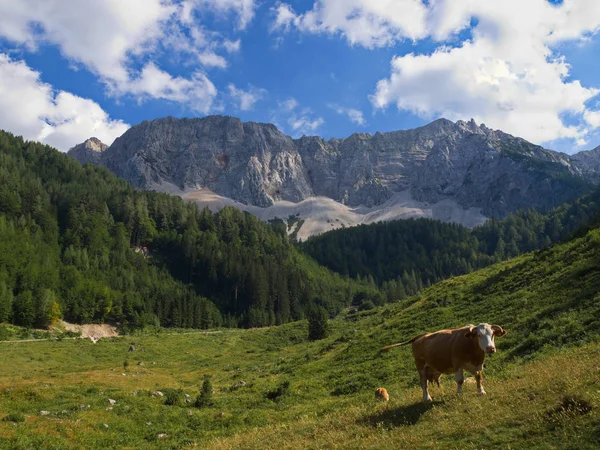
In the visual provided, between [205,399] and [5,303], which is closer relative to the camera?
[205,399]

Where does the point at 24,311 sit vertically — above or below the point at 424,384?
above

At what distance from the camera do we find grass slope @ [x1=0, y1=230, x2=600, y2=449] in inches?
434

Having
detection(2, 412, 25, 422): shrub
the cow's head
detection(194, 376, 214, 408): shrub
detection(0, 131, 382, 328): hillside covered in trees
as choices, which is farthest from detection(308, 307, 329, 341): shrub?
the cow's head

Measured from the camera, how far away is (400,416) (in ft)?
44.4

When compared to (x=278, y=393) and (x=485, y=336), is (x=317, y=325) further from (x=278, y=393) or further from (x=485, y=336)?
(x=485, y=336)

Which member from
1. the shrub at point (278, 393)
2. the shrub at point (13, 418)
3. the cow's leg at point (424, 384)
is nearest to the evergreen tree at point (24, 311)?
the shrub at point (13, 418)

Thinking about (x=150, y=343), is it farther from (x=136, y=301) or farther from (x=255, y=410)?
(x=255, y=410)

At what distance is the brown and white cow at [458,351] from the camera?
1288cm

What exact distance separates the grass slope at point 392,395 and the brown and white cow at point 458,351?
2.73ft

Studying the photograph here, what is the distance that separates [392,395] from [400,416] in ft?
21.2

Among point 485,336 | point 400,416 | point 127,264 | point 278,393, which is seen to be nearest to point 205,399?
point 278,393

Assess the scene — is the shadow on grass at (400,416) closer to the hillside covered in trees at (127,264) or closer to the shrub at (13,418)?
the shrub at (13,418)

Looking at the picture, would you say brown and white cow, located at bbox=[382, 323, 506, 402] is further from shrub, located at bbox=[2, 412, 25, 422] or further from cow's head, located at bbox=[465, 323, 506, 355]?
shrub, located at bbox=[2, 412, 25, 422]

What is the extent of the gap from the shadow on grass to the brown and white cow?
1.68 ft
